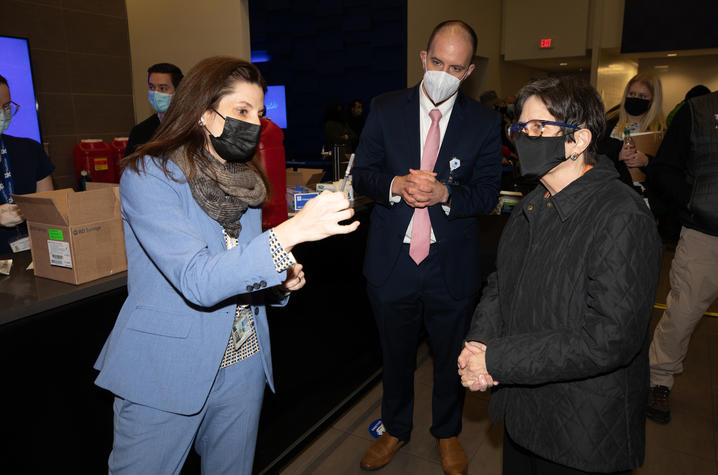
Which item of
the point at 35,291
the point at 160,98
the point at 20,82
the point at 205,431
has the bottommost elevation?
the point at 205,431

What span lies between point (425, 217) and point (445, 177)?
196 mm

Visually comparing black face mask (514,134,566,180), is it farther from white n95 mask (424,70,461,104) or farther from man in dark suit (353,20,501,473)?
white n95 mask (424,70,461,104)

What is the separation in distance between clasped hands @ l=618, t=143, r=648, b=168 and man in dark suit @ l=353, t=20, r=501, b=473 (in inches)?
36.9

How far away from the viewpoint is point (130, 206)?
1.19 m

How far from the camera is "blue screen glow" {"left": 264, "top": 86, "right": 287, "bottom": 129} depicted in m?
8.31

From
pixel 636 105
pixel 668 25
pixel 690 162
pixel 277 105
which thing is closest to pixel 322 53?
pixel 277 105

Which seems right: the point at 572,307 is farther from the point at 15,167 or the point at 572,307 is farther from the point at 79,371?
the point at 15,167

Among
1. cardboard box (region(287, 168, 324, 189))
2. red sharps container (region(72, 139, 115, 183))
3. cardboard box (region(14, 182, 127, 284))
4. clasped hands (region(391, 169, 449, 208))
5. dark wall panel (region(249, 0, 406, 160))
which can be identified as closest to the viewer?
cardboard box (region(14, 182, 127, 284))

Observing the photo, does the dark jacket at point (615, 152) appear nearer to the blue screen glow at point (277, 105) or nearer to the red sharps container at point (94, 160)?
the red sharps container at point (94, 160)

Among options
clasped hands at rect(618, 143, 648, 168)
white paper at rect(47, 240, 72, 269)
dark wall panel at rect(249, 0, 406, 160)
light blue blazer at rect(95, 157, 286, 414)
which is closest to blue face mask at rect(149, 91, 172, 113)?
white paper at rect(47, 240, 72, 269)

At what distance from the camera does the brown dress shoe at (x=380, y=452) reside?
240 cm

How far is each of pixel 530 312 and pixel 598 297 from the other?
0.69 ft

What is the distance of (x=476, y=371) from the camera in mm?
1322

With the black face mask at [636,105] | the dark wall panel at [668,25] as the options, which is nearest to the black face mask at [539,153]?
the black face mask at [636,105]
